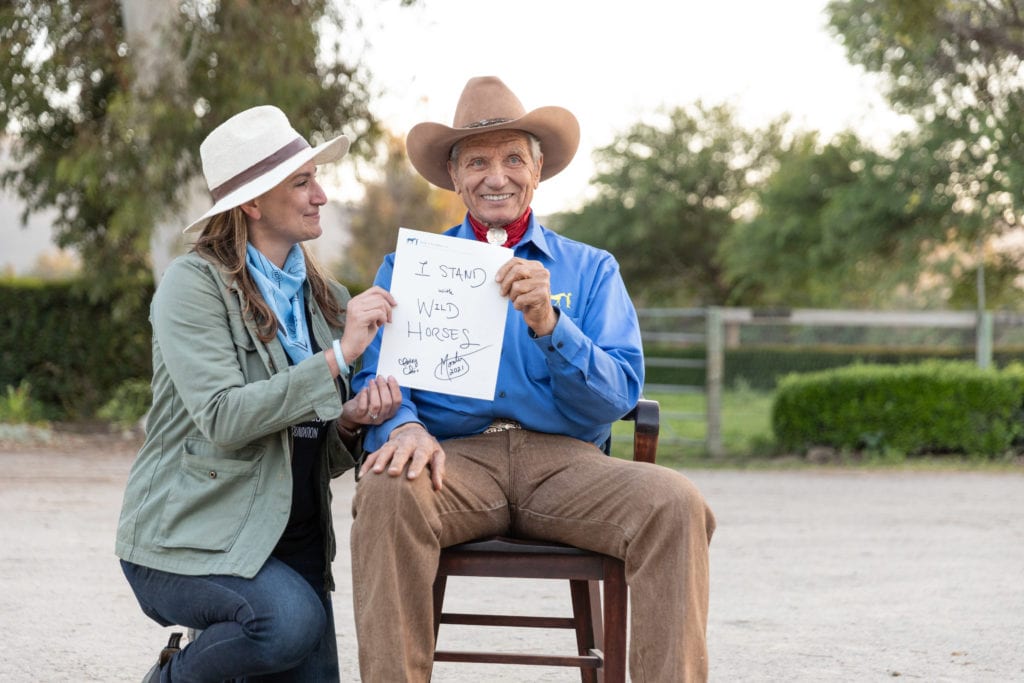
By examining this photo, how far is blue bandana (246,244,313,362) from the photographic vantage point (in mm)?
3127

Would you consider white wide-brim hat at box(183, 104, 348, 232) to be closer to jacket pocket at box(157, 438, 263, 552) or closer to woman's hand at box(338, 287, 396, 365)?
woman's hand at box(338, 287, 396, 365)

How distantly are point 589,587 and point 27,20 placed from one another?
34.5ft

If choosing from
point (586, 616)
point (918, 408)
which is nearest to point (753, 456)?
point (918, 408)

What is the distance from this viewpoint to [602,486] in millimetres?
3037

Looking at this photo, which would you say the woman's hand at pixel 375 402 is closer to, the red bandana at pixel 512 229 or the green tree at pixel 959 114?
the red bandana at pixel 512 229

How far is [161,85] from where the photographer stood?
11.4 m

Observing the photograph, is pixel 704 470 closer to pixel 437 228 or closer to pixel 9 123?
pixel 9 123

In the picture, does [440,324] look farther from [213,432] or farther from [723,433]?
[723,433]

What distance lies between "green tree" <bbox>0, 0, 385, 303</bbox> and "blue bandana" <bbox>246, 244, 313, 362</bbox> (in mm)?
8340

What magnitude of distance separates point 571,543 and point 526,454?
0.31 m

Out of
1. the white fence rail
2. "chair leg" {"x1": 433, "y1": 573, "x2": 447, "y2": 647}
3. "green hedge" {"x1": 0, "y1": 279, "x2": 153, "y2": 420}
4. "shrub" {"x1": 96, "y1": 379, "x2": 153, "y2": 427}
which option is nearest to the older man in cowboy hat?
"chair leg" {"x1": 433, "y1": 573, "x2": 447, "y2": 647}

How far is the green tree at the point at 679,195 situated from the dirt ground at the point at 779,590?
3178 cm

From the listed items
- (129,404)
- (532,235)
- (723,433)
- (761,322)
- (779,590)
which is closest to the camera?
(532,235)
